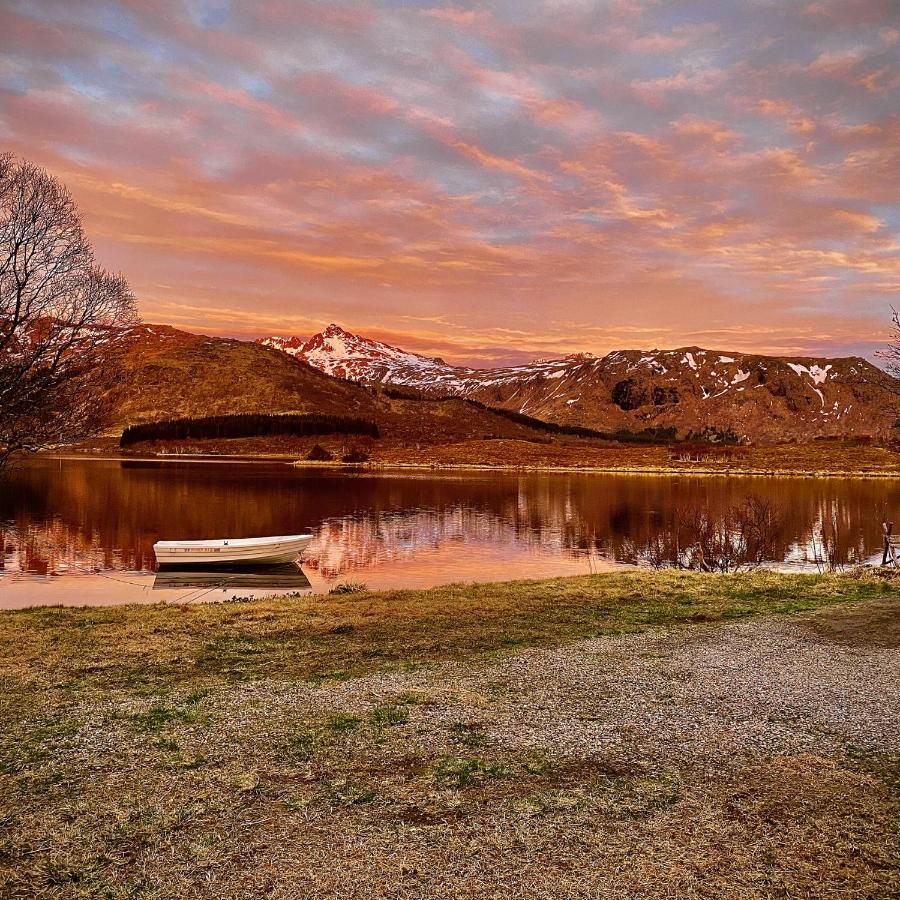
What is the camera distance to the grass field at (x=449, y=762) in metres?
7.66

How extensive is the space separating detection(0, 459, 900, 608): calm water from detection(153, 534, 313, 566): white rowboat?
1.13m

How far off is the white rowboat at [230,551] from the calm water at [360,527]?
1.13 m

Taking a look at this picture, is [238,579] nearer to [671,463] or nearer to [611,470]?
[611,470]

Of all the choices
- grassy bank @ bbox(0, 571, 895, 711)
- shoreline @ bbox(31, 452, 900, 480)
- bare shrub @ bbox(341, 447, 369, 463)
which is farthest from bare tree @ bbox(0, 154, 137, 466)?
bare shrub @ bbox(341, 447, 369, 463)

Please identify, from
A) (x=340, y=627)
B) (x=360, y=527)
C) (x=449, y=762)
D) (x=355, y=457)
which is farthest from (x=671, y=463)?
(x=449, y=762)

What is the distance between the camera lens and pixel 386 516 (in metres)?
62.9

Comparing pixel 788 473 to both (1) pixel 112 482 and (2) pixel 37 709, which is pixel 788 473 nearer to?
(1) pixel 112 482

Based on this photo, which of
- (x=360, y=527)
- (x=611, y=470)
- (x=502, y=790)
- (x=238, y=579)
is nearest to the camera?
(x=502, y=790)

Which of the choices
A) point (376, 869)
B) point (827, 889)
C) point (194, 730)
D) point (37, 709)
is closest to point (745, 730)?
point (827, 889)

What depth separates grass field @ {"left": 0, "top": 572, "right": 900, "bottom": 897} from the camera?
7.66 metres

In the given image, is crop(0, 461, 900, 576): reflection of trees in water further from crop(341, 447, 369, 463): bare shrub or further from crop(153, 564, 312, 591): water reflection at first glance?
crop(341, 447, 369, 463): bare shrub

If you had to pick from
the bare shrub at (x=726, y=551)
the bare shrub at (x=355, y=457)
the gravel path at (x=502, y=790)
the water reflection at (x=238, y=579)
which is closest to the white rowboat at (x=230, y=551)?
the water reflection at (x=238, y=579)

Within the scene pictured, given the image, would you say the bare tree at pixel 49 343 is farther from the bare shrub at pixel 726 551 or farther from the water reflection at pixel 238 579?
the bare shrub at pixel 726 551

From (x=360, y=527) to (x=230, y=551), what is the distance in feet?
61.6
